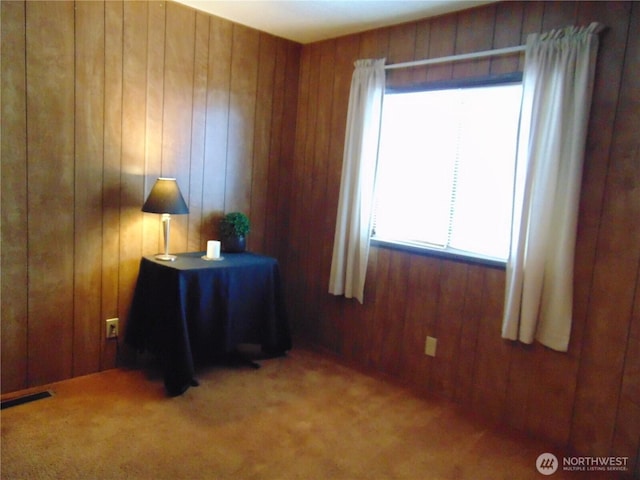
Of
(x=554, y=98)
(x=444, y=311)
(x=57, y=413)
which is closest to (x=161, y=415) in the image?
(x=57, y=413)

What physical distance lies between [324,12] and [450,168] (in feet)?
4.20

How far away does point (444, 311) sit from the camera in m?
2.85

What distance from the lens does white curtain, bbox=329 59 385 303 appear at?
3.09 m

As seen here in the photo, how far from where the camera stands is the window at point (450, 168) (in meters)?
2.63

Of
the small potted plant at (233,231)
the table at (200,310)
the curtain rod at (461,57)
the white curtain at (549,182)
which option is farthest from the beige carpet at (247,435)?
the curtain rod at (461,57)

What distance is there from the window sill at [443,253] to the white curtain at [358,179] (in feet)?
0.46

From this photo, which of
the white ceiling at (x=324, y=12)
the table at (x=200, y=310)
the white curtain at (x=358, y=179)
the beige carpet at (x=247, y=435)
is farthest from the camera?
the white curtain at (x=358, y=179)

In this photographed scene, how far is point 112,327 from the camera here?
287 centimetres

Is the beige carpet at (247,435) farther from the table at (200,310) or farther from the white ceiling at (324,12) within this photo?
the white ceiling at (324,12)

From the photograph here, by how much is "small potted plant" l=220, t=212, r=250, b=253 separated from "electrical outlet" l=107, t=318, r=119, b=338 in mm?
834

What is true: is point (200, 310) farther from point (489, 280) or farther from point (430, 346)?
point (489, 280)

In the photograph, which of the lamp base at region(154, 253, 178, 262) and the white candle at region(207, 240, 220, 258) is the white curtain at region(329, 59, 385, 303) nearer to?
the white candle at region(207, 240, 220, 258)

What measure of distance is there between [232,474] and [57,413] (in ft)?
3.38

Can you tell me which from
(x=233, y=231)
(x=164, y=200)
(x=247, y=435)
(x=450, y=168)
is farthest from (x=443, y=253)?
(x=164, y=200)
